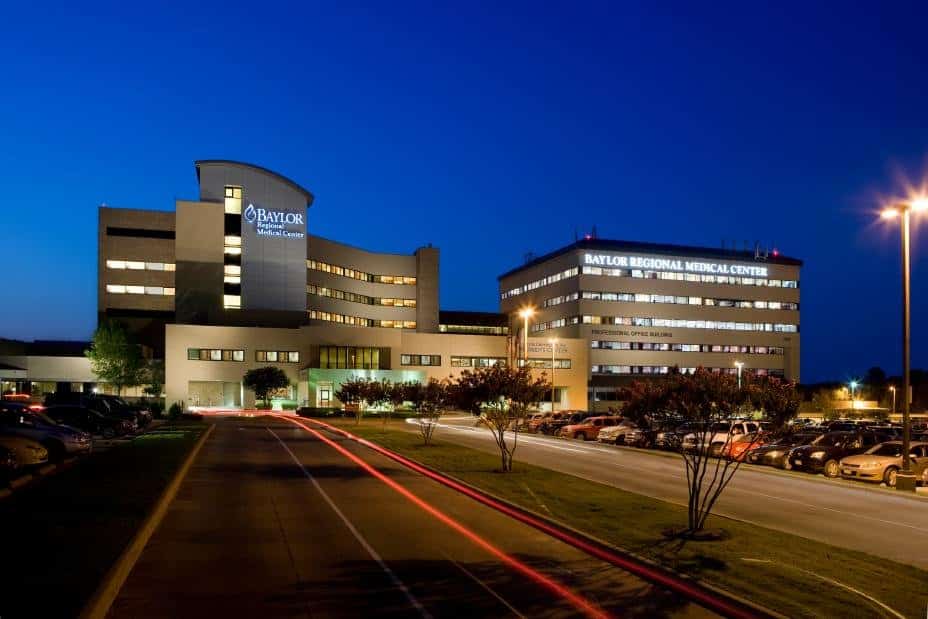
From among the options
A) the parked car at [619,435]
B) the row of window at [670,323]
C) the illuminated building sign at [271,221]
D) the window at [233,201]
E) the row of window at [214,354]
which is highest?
the window at [233,201]

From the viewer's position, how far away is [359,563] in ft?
43.1

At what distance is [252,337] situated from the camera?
315 feet

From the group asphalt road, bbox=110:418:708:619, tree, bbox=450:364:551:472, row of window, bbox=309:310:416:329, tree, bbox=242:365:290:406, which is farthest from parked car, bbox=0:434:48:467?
row of window, bbox=309:310:416:329

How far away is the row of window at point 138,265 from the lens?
369 feet

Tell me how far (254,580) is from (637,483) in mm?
16462

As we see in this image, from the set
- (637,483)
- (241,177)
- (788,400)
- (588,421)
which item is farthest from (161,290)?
(788,400)

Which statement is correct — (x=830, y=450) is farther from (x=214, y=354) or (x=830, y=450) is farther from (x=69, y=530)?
(x=214, y=354)

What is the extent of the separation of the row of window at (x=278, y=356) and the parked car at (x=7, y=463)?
73789mm

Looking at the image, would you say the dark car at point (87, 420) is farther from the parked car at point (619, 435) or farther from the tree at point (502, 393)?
the parked car at point (619, 435)

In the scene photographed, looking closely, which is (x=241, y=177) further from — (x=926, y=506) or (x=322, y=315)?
(x=926, y=506)

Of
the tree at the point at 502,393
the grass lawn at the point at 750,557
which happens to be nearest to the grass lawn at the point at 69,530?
the grass lawn at the point at 750,557

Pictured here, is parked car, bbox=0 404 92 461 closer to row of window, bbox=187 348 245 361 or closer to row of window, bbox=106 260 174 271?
row of window, bbox=187 348 245 361

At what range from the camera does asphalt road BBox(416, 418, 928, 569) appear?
16.8 metres

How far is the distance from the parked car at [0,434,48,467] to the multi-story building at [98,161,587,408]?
6878 cm
